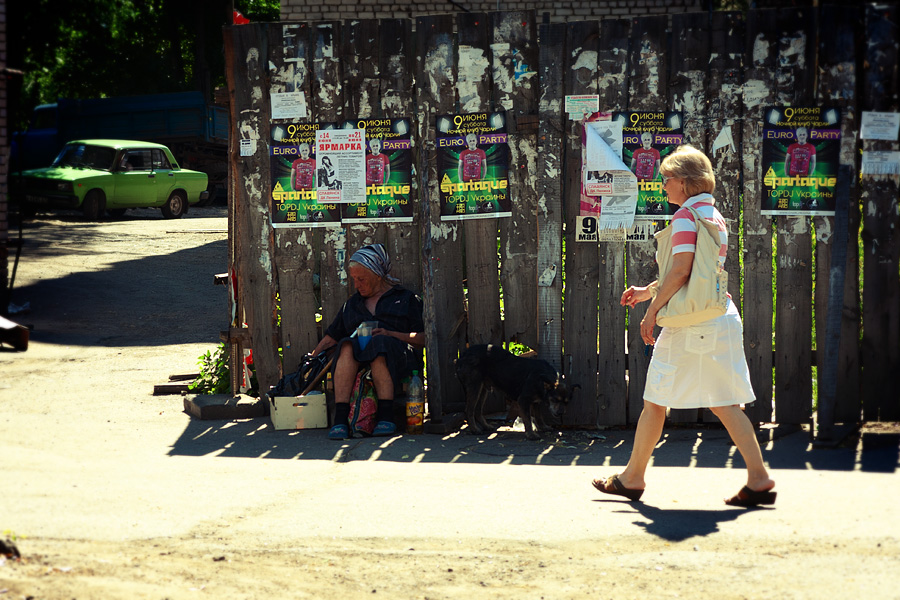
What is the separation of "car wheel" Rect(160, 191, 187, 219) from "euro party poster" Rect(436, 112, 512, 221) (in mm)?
16808

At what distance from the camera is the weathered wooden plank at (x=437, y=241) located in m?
6.08

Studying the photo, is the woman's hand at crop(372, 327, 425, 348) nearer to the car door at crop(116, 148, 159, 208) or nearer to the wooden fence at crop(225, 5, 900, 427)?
the wooden fence at crop(225, 5, 900, 427)

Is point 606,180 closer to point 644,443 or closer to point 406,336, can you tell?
point 406,336

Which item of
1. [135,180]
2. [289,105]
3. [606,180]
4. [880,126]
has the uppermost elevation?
[135,180]

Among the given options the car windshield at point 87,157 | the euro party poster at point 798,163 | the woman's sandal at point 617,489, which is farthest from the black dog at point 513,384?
the car windshield at point 87,157

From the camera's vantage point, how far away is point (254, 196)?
6449 millimetres

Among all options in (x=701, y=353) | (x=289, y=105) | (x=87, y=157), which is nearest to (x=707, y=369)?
(x=701, y=353)

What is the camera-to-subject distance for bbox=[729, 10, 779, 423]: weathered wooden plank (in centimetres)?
581

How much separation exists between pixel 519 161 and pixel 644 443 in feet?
7.82

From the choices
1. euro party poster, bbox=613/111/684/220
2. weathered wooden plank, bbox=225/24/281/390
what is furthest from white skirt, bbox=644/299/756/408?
weathered wooden plank, bbox=225/24/281/390

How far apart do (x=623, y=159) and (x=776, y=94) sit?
1.07 meters

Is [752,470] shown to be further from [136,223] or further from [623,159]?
[136,223]

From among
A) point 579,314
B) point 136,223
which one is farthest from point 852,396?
point 136,223

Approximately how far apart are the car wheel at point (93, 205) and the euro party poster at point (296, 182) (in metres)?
14.8
